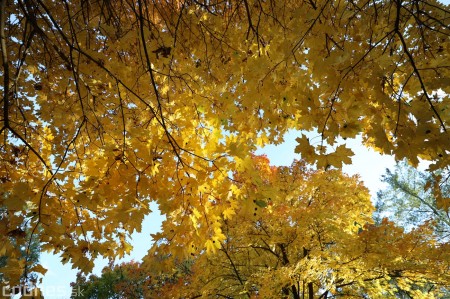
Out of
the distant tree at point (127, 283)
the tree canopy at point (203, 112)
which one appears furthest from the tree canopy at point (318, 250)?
the distant tree at point (127, 283)

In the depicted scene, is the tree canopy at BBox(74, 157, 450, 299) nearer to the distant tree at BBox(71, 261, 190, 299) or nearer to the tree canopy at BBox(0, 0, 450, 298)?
the tree canopy at BBox(0, 0, 450, 298)

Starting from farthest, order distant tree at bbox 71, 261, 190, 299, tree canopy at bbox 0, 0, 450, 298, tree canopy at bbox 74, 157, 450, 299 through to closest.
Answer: distant tree at bbox 71, 261, 190, 299 → tree canopy at bbox 74, 157, 450, 299 → tree canopy at bbox 0, 0, 450, 298

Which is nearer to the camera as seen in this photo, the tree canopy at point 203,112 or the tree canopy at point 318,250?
the tree canopy at point 203,112

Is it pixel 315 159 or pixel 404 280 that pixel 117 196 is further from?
pixel 404 280

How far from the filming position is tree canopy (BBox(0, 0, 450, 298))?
1.64 meters

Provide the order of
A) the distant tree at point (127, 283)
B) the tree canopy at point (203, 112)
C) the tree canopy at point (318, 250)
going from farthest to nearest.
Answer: the distant tree at point (127, 283), the tree canopy at point (318, 250), the tree canopy at point (203, 112)

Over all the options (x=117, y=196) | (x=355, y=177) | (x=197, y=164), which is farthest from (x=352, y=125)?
(x=355, y=177)

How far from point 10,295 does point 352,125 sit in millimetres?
2445

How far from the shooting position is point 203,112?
9.45ft

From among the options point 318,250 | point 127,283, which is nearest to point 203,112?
point 318,250

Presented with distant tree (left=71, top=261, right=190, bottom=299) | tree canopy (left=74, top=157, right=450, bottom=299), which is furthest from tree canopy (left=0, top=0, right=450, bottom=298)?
distant tree (left=71, top=261, right=190, bottom=299)

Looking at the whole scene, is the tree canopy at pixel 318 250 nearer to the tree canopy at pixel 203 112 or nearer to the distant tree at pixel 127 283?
the tree canopy at pixel 203 112

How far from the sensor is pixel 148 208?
1936 millimetres

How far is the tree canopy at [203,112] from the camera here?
164cm
